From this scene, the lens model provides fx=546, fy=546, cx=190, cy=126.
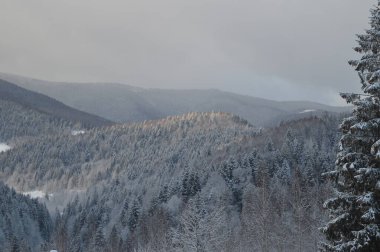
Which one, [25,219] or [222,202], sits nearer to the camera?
[222,202]

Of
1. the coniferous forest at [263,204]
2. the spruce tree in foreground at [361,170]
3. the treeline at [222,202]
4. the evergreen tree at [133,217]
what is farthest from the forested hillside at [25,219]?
the spruce tree in foreground at [361,170]

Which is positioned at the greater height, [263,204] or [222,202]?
[263,204]

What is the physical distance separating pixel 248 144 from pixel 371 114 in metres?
170

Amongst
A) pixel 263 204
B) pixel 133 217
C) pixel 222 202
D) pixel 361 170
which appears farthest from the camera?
pixel 133 217

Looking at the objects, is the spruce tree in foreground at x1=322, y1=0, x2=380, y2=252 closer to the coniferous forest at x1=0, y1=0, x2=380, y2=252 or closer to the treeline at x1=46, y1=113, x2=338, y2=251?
the coniferous forest at x1=0, y1=0, x2=380, y2=252

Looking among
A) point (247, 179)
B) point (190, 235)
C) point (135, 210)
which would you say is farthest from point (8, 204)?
point (190, 235)

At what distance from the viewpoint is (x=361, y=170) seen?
16172mm

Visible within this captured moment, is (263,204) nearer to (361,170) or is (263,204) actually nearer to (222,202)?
(361,170)

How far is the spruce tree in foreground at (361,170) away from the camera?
1609cm

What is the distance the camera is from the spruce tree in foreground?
16.1 meters

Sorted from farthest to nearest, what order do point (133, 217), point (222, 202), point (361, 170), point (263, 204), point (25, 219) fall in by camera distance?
point (25, 219) < point (133, 217) < point (222, 202) < point (263, 204) < point (361, 170)

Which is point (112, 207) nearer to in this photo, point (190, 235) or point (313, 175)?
point (313, 175)

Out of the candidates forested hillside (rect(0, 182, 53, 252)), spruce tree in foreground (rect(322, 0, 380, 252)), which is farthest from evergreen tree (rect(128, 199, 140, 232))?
spruce tree in foreground (rect(322, 0, 380, 252))

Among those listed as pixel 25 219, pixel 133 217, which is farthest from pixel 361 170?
pixel 25 219
